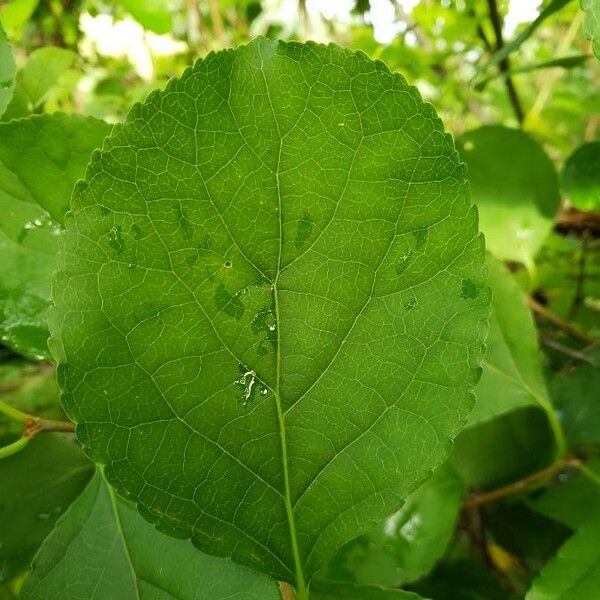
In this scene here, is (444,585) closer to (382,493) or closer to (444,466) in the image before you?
(444,466)

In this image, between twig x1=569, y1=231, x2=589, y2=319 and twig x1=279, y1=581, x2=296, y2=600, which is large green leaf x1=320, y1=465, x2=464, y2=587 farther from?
twig x1=569, y1=231, x2=589, y2=319

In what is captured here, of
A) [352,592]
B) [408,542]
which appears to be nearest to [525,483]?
[408,542]

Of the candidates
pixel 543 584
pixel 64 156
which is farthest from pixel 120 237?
pixel 543 584

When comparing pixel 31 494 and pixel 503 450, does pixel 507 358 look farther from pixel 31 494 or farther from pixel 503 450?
pixel 31 494

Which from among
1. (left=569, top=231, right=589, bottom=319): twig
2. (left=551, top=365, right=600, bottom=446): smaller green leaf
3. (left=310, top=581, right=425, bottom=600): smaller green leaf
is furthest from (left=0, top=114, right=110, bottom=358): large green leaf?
(left=569, top=231, right=589, bottom=319): twig

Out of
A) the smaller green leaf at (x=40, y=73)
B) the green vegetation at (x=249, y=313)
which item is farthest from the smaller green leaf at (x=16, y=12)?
the green vegetation at (x=249, y=313)

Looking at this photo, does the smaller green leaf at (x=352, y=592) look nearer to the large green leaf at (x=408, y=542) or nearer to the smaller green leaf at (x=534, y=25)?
the large green leaf at (x=408, y=542)
